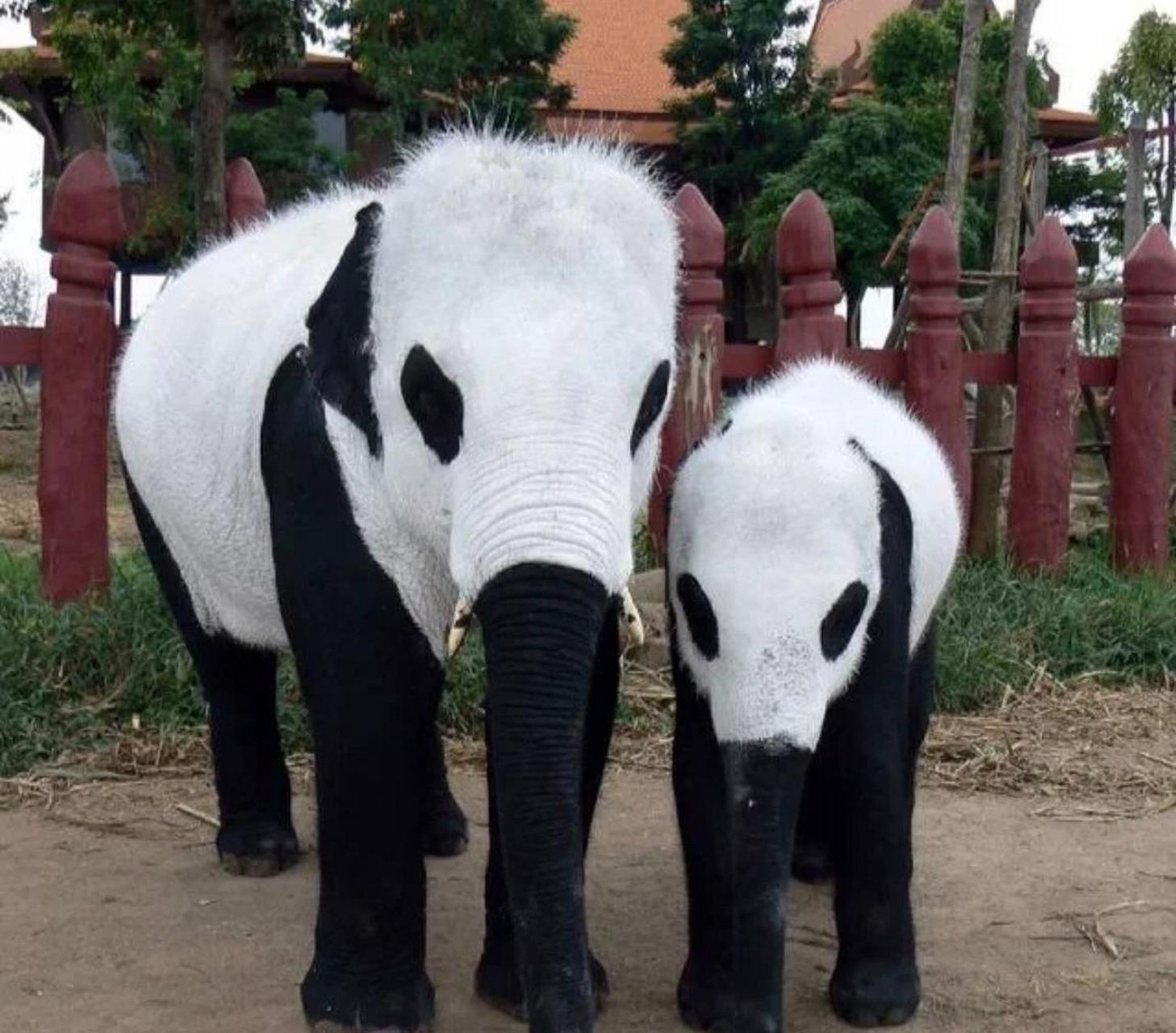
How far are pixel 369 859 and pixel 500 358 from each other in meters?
0.98

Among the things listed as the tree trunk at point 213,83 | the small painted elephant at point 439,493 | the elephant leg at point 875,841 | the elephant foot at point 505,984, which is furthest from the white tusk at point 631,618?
the tree trunk at point 213,83

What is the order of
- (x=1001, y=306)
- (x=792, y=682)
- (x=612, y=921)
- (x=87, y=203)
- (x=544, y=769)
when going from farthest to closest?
(x=1001, y=306), (x=87, y=203), (x=612, y=921), (x=792, y=682), (x=544, y=769)

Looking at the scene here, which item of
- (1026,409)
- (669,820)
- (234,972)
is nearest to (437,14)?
(1026,409)

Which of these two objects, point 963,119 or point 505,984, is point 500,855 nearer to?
point 505,984

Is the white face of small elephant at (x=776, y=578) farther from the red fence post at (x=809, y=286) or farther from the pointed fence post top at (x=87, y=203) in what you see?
the red fence post at (x=809, y=286)

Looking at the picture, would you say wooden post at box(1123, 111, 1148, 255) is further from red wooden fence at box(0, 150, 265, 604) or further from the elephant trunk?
the elephant trunk

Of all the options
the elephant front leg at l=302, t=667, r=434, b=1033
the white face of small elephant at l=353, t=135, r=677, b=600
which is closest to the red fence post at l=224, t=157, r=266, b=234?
the white face of small elephant at l=353, t=135, r=677, b=600

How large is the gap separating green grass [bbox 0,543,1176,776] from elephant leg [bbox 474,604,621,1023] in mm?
2120

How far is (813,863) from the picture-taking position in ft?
13.0

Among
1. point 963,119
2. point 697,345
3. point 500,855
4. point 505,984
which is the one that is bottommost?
point 505,984

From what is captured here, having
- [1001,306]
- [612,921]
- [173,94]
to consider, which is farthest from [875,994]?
[173,94]

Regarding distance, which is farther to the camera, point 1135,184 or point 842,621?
point 1135,184

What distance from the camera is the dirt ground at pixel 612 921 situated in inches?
125

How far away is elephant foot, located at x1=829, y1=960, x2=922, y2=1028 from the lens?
10.0 feet
